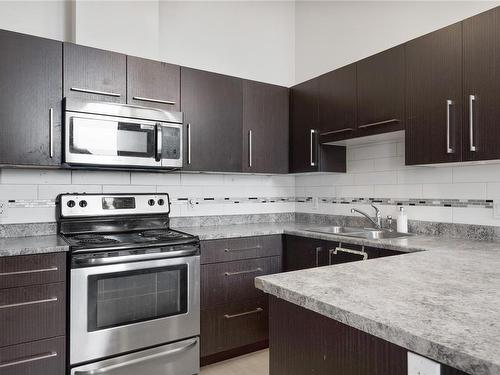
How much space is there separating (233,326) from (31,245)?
4.48 ft

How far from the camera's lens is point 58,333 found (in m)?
1.91

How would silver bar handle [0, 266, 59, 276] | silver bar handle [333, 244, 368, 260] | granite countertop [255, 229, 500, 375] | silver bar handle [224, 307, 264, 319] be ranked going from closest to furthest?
granite countertop [255, 229, 500, 375] < silver bar handle [0, 266, 59, 276] < silver bar handle [333, 244, 368, 260] < silver bar handle [224, 307, 264, 319]

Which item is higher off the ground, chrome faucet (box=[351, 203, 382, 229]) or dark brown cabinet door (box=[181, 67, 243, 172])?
dark brown cabinet door (box=[181, 67, 243, 172])

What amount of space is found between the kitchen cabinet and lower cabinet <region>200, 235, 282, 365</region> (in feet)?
2.19

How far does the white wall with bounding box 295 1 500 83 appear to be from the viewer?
2.40m

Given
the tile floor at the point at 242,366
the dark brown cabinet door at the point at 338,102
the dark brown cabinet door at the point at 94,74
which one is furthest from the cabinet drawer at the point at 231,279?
the dark brown cabinet door at the point at 94,74

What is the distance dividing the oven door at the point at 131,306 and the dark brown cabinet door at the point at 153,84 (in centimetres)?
107

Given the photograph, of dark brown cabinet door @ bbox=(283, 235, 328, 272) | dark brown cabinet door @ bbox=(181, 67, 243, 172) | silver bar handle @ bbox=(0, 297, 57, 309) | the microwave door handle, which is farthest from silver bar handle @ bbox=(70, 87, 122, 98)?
dark brown cabinet door @ bbox=(283, 235, 328, 272)

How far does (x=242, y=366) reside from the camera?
2.48 m

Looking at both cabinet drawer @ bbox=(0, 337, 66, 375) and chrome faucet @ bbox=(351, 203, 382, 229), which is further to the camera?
chrome faucet @ bbox=(351, 203, 382, 229)

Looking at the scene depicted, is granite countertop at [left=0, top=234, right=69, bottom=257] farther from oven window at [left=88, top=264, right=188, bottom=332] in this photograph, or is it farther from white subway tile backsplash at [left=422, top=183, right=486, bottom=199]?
white subway tile backsplash at [left=422, top=183, right=486, bottom=199]

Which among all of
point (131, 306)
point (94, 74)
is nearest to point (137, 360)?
point (131, 306)

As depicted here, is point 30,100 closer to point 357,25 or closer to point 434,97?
point 434,97

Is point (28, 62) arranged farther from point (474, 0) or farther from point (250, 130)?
point (474, 0)
